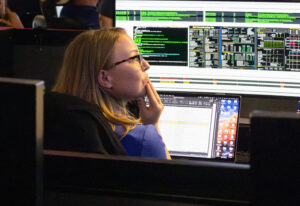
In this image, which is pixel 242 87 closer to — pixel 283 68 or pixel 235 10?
pixel 283 68

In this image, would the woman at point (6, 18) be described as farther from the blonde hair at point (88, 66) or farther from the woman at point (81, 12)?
the blonde hair at point (88, 66)

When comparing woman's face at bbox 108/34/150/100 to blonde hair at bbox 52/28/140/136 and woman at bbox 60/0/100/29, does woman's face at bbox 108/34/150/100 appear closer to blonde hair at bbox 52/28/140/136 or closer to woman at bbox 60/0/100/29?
blonde hair at bbox 52/28/140/136

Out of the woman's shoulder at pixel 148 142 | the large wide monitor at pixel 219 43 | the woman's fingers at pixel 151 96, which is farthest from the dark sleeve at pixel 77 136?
the large wide monitor at pixel 219 43

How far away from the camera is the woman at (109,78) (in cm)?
123

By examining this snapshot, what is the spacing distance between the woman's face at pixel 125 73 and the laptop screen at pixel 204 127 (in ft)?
1.31

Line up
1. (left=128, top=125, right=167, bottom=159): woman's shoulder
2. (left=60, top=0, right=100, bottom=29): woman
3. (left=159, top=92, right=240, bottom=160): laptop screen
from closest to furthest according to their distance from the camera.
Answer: (left=128, top=125, right=167, bottom=159): woman's shoulder < (left=159, top=92, right=240, bottom=160): laptop screen < (left=60, top=0, right=100, bottom=29): woman

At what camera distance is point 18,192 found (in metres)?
0.56

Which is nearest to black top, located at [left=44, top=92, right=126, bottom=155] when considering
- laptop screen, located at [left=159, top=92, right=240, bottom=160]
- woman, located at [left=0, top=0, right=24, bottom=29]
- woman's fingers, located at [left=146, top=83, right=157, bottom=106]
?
woman's fingers, located at [left=146, top=83, right=157, bottom=106]

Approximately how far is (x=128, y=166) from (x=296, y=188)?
20 cm

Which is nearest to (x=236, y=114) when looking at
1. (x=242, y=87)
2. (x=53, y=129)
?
(x=242, y=87)

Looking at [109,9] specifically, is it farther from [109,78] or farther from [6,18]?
[6,18]

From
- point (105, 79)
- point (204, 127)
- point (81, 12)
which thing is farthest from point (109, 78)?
point (81, 12)

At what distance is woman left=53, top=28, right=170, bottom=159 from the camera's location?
48.4 inches

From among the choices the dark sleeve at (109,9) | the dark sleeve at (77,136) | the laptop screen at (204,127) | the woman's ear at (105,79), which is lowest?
the laptop screen at (204,127)
